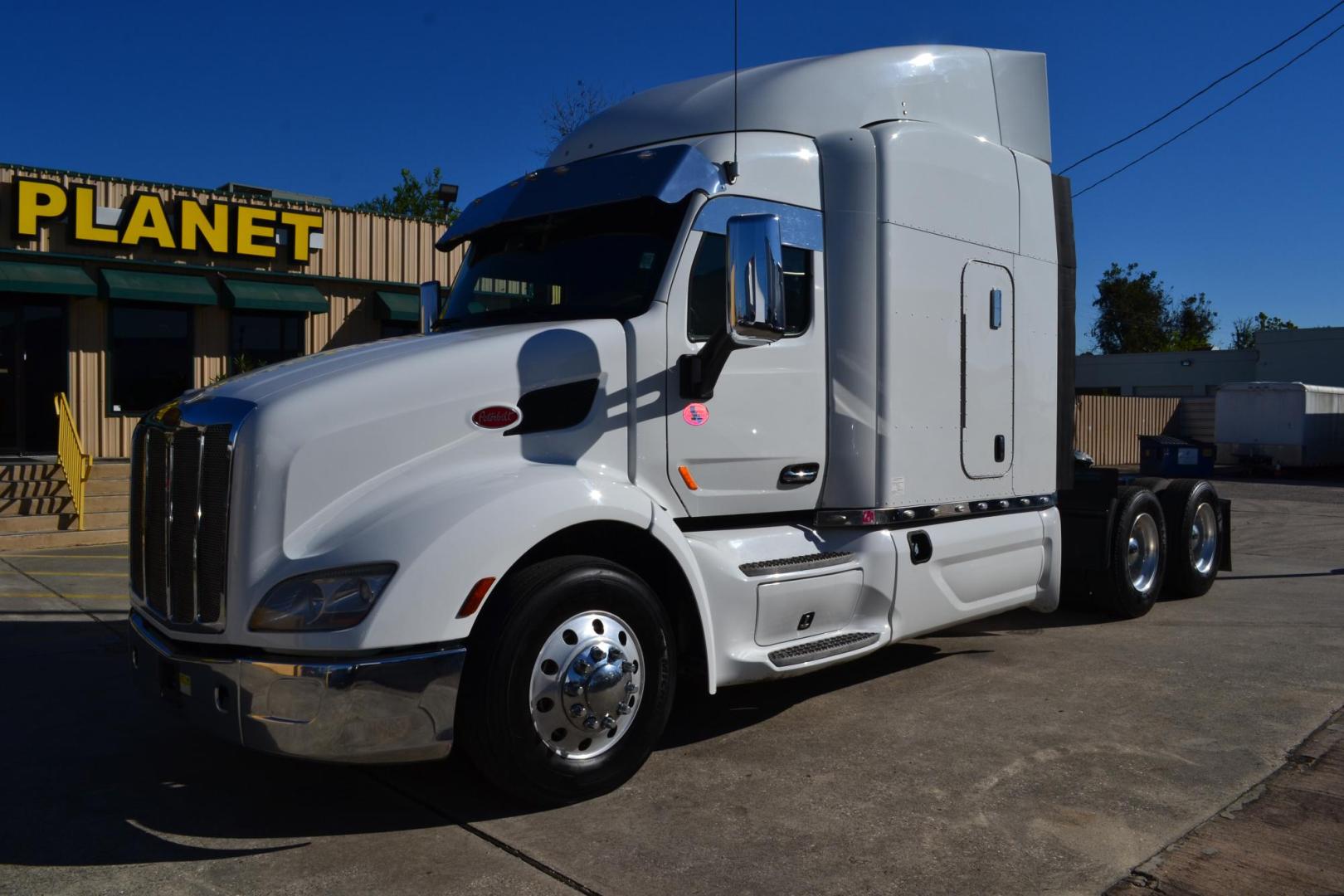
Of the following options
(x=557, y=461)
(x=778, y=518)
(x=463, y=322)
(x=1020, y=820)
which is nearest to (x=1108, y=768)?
(x=1020, y=820)

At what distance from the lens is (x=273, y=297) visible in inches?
724

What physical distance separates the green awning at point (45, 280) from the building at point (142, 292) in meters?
0.02

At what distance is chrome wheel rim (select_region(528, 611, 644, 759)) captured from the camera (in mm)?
4188

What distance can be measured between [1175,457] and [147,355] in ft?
64.1

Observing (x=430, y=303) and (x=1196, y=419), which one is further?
(x=1196, y=419)

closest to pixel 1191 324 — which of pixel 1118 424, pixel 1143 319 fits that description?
pixel 1143 319

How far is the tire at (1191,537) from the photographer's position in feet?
30.3

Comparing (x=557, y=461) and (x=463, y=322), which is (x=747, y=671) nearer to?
(x=557, y=461)

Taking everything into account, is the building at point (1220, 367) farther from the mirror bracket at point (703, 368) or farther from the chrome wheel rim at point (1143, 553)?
the mirror bracket at point (703, 368)

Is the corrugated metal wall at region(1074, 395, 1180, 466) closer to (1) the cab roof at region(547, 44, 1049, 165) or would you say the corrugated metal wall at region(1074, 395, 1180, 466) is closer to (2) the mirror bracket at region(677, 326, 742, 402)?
(1) the cab roof at region(547, 44, 1049, 165)

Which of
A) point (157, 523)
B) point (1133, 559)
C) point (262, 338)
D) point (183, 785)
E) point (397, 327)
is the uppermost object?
point (397, 327)

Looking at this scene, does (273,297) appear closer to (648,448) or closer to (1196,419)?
(648,448)

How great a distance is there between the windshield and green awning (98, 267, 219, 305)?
Result: 13.4 m

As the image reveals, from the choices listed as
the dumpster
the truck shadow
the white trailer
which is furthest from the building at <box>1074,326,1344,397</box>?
the truck shadow
